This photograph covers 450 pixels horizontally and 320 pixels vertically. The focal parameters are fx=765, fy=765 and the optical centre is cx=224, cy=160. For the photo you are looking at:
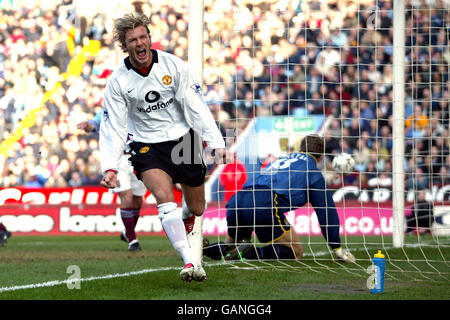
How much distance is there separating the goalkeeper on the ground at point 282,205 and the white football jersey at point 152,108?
204 centimetres

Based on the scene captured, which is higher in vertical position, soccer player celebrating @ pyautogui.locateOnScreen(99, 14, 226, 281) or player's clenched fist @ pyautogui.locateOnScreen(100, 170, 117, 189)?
soccer player celebrating @ pyautogui.locateOnScreen(99, 14, 226, 281)

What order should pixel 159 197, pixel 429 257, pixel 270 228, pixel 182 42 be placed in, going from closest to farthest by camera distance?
pixel 159 197
pixel 270 228
pixel 429 257
pixel 182 42

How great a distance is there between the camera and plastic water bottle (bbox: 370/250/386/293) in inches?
207

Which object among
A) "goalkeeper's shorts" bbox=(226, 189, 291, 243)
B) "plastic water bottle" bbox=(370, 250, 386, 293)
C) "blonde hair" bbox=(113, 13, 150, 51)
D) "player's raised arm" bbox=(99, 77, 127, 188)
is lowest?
"plastic water bottle" bbox=(370, 250, 386, 293)

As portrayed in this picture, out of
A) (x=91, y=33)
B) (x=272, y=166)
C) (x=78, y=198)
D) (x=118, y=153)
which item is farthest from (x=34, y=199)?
(x=118, y=153)

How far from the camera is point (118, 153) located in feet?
19.5

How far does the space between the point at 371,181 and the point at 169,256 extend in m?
7.42

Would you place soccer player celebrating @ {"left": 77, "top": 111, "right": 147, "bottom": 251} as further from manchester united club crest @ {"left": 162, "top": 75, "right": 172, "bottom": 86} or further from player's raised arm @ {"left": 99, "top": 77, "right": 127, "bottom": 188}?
manchester united club crest @ {"left": 162, "top": 75, "right": 172, "bottom": 86}

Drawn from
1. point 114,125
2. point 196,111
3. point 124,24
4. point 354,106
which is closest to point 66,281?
point 114,125

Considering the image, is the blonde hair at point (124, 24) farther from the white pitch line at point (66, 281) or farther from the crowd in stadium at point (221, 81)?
the crowd in stadium at point (221, 81)

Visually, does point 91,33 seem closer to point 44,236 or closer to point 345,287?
point 44,236

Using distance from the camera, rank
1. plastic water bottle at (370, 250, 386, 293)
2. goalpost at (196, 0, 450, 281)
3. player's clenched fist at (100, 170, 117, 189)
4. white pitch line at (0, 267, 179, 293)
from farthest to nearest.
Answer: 1. goalpost at (196, 0, 450, 281)
2. white pitch line at (0, 267, 179, 293)
3. player's clenched fist at (100, 170, 117, 189)
4. plastic water bottle at (370, 250, 386, 293)

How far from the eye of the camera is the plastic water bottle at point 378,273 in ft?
17.3

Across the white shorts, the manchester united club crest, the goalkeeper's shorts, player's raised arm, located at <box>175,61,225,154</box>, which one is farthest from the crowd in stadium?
the manchester united club crest
